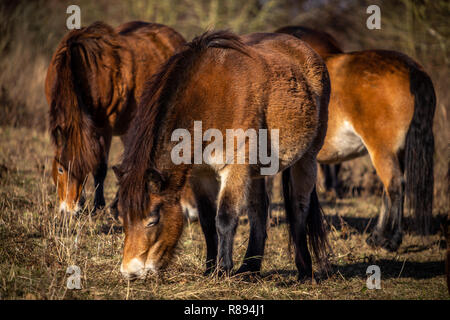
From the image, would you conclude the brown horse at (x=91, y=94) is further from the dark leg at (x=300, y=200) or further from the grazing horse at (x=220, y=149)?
the dark leg at (x=300, y=200)

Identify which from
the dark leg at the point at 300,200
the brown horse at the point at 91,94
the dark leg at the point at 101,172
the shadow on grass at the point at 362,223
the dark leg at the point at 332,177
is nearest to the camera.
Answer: the dark leg at the point at 300,200

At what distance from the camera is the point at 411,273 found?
199 inches

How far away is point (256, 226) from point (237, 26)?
12.5m

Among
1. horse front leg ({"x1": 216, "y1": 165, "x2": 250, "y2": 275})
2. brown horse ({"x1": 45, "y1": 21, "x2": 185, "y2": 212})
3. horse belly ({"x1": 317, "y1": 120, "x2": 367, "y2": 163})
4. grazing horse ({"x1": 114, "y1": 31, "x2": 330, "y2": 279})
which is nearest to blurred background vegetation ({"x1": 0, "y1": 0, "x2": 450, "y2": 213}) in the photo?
horse belly ({"x1": 317, "y1": 120, "x2": 367, "y2": 163})

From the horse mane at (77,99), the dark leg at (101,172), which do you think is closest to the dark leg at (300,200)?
the horse mane at (77,99)

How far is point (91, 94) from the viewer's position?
18.1 ft

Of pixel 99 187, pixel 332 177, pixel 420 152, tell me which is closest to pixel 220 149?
pixel 99 187

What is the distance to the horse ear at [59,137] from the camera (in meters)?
5.01

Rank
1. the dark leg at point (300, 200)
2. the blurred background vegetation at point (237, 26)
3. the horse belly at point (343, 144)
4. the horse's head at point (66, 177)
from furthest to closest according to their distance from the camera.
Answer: the blurred background vegetation at point (237, 26) → the horse belly at point (343, 144) → the horse's head at point (66, 177) → the dark leg at point (300, 200)

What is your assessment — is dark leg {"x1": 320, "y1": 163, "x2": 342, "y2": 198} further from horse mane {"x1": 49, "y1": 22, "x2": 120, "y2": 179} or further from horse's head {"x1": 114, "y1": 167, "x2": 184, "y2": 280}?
horse's head {"x1": 114, "y1": 167, "x2": 184, "y2": 280}

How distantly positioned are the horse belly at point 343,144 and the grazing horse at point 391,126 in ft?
0.04

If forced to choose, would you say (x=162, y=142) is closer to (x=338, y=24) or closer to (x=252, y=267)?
(x=252, y=267)

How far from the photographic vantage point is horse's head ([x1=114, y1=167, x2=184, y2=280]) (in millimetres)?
3316
